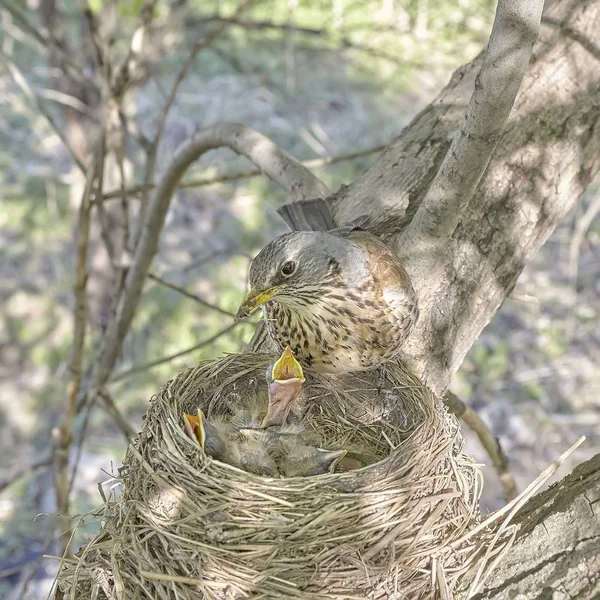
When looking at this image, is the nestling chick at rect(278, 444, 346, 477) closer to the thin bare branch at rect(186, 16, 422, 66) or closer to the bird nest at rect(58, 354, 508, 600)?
the bird nest at rect(58, 354, 508, 600)

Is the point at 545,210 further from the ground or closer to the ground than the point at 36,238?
closer to the ground

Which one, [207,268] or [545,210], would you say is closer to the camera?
[545,210]

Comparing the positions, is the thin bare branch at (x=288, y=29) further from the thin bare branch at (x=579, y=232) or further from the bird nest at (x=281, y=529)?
the bird nest at (x=281, y=529)

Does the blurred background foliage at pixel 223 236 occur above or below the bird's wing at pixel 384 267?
above

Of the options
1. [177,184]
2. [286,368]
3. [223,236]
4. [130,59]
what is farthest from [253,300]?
[223,236]

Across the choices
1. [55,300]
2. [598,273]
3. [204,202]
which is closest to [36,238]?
[55,300]

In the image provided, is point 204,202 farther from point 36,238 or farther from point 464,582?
point 464,582

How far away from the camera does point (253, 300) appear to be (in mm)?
2439

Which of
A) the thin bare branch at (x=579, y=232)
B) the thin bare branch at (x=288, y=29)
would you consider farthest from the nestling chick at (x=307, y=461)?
the thin bare branch at (x=579, y=232)

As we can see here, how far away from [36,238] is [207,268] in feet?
7.17

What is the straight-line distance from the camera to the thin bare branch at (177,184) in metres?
3.07

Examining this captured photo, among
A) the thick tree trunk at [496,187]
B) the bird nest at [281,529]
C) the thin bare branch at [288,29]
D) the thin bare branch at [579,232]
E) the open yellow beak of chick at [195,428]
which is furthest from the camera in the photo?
the thin bare branch at [579,232]

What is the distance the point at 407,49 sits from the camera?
7.93m

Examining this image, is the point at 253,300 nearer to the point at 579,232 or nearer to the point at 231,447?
the point at 231,447
